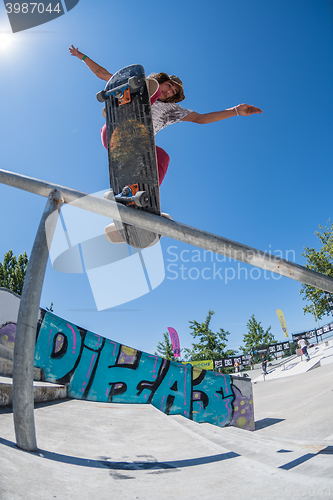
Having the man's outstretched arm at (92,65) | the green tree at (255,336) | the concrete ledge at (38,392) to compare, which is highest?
the man's outstretched arm at (92,65)

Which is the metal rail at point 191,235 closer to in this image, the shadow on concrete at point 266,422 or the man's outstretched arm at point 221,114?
the man's outstretched arm at point 221,114

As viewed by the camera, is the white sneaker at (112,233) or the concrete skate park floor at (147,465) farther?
the white sneaker at (112,233)

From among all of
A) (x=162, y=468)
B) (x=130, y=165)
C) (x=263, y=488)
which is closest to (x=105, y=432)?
(x=162, y=468)

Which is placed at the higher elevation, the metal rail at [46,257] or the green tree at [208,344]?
the metal rail at [46,257]

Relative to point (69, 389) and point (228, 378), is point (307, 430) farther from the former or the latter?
point (69, 389)

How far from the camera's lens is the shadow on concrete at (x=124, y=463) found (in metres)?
1.49

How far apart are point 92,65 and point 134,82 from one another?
0.92m

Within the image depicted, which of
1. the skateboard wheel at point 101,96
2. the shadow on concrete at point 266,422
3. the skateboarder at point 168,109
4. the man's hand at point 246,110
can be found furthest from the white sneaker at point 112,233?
the shadow on concrete at point 266,422

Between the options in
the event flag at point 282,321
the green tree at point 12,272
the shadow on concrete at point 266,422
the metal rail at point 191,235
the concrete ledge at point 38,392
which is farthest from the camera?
the event flag at point 282,321

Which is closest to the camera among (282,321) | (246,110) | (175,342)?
(246,110)

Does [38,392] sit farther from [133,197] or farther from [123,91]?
[123,91]

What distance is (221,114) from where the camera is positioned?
2496 millimetres

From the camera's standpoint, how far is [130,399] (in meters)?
6.41

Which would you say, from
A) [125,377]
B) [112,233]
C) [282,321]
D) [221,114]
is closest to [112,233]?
[112,233]
